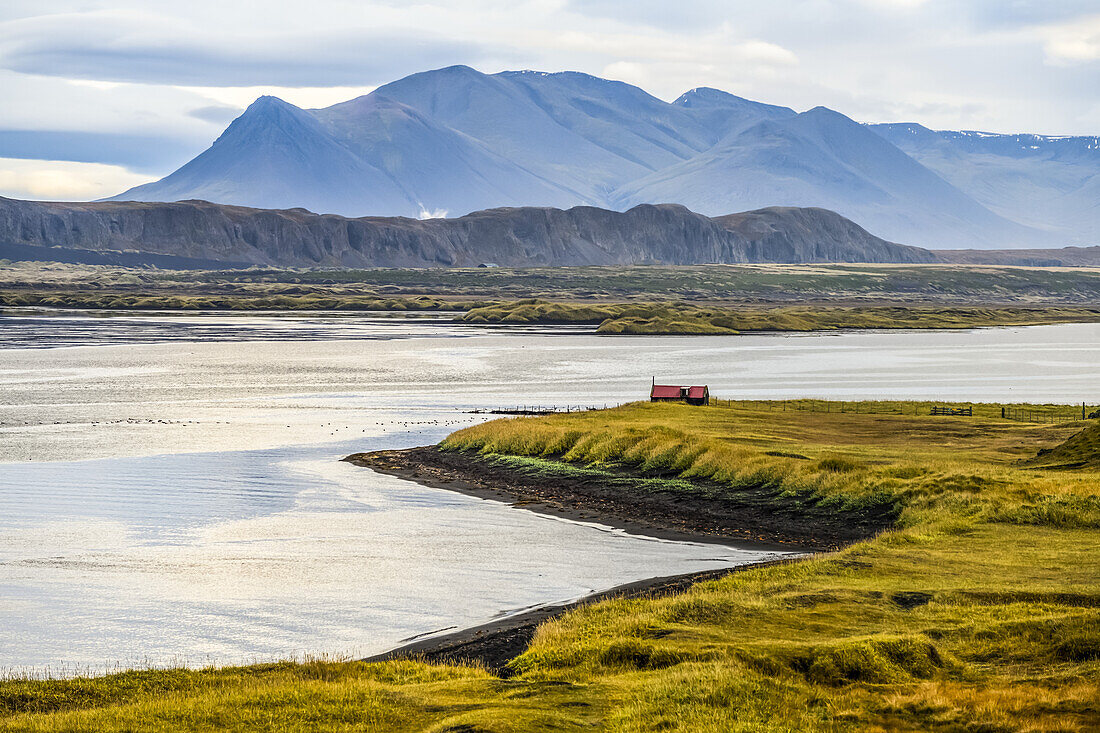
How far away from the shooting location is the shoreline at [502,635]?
23.5 meters

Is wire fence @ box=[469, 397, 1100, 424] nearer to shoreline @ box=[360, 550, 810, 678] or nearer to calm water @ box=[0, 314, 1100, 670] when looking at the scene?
calm water @ box=[0, 314, 1100, 670]

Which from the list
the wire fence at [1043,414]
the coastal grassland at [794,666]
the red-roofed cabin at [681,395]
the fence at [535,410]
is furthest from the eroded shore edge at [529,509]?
the wire fence at [1043,414]

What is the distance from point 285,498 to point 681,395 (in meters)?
31.2

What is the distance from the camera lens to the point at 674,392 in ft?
233

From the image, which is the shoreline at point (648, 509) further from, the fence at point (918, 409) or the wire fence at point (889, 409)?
the fence at point (918, 409)

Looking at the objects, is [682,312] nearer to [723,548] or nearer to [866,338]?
[866,338]

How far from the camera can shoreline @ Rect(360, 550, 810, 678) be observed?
23531mm

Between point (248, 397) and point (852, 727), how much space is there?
73.9m

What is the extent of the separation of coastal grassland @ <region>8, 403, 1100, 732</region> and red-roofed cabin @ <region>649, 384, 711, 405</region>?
108 ft

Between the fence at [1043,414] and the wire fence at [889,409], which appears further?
the wire fence at [889,409]

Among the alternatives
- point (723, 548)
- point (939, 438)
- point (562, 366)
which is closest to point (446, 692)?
point (723, 548)

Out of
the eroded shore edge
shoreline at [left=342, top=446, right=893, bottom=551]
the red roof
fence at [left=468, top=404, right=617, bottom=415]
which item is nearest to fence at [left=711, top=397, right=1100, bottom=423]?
the red roof

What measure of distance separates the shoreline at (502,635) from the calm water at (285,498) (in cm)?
86

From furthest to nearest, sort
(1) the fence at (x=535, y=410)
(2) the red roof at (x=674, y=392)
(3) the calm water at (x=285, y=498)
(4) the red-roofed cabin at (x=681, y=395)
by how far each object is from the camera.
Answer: (1) the fence at (x=535, y=410), (2) the red roof at (x=674, y=392), (4) the red-roofed cabin at (x=681, y=395), (3) the calm water at (x=285, y=498)
